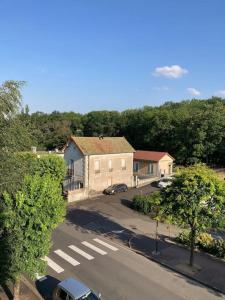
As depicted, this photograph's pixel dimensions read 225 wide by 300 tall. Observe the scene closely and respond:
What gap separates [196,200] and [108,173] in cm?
2243

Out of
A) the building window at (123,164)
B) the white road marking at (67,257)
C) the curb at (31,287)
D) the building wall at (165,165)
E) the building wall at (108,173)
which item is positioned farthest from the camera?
the building wall at (165,165)

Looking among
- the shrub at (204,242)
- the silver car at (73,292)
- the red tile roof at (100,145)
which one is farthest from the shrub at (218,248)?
the red tile roof at (100,145)

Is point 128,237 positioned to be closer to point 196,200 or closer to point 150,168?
point 196,200

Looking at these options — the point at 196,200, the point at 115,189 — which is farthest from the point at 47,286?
the point at 115,189

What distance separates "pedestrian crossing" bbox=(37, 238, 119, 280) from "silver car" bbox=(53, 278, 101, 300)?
12.2 ft

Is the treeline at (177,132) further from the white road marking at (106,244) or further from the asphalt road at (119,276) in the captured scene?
the asphalt road at (119,276)

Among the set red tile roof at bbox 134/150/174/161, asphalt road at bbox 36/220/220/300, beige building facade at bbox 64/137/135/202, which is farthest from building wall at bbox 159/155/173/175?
asphalt road at bbox 36/220/220/300

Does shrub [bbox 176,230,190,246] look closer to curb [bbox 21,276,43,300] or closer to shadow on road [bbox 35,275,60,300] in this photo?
shadow on road [bbox 35,275,60,300]

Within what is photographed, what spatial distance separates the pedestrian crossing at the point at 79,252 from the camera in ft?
63.8

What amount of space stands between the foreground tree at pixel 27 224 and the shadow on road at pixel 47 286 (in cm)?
315

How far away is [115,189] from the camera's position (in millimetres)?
40062

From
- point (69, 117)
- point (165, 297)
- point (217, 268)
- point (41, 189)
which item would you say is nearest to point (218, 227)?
point (217, 268)

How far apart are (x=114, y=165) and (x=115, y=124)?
43.2m

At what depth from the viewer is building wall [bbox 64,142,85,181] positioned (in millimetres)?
38625
